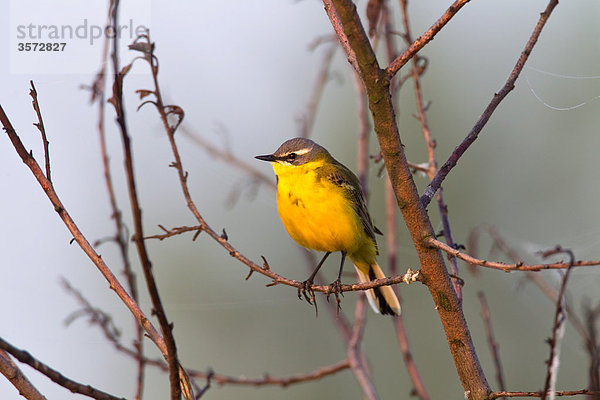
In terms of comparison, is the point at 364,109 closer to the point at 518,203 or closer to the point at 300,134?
the point at 300,134

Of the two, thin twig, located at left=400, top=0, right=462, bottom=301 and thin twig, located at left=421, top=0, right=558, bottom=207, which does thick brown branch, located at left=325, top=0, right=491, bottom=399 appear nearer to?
thin twig, located at left=421, top=0, right=558, bottom=207

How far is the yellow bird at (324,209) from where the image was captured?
375 cm

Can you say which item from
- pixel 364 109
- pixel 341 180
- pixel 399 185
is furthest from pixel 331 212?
pixel 399 185

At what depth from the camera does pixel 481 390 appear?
1.87m

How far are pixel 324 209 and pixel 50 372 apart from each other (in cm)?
242

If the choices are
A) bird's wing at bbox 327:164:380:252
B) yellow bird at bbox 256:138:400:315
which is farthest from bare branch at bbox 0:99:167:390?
bird's wing at bbox 327:164:380:252

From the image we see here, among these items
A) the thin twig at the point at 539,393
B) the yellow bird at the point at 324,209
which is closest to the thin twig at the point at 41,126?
the thin twig at the point at 539,393

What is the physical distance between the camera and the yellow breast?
3746 millimetres

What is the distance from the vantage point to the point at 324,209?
3.75m

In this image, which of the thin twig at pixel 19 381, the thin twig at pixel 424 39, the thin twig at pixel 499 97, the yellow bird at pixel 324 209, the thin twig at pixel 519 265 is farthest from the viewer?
the yellow bird at pixel 324 209

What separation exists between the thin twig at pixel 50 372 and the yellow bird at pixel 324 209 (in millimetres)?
2122

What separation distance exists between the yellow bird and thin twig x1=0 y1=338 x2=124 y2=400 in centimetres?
212

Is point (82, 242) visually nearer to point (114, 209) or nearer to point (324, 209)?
point (114, 209)

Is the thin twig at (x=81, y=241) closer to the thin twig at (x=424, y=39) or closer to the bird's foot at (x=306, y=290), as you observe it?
the bird's foot at (x=306, y=290)
